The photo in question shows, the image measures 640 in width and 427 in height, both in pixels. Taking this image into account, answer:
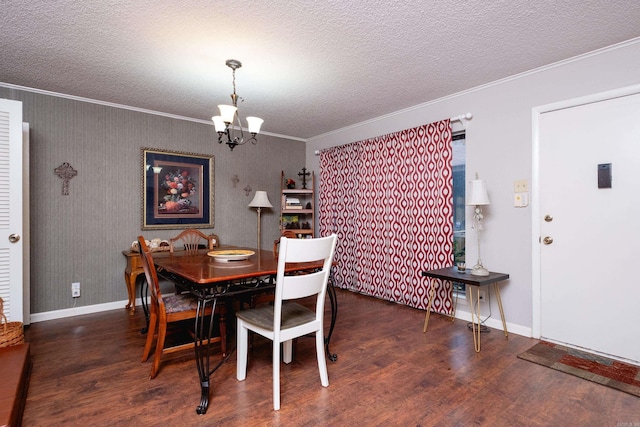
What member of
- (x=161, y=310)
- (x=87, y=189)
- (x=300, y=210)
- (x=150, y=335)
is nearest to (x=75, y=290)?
(x=87, y=189)

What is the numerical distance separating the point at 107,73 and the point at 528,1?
3.31m

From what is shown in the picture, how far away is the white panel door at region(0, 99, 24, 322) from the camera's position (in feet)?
8.87

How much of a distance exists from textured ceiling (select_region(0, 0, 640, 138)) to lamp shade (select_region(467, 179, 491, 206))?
998 mm

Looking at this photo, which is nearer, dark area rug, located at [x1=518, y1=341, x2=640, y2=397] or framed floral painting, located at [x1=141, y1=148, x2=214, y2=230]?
dark area rug, located at [x1=518, y1=341, x2=640, y2=397]

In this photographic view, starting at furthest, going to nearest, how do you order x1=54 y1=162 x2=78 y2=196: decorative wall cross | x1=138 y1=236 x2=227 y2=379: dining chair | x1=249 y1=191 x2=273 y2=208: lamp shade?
x1=249 y1=191 x2=273 y2=208: lamp shade < x1=54 y1=162 x2=78 y2=196: decorative wall cross < x1=138 y1=236 x2=227 y2=379: dining chair

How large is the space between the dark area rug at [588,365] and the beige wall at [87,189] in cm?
409

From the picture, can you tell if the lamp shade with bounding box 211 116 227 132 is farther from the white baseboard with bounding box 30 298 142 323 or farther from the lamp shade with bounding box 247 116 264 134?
the white baseboard with bounding box 30 298 142 323

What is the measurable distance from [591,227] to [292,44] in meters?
2.75

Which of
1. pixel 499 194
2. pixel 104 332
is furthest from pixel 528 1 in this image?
pixel 104 332

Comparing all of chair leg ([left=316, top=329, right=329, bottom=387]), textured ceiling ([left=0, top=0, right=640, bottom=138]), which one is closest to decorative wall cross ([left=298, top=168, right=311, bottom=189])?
textured ceiling ([left=0, top=0, right=640, bottom=138])

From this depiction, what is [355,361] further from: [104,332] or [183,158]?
[183,158]

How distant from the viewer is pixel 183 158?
14.3 feet

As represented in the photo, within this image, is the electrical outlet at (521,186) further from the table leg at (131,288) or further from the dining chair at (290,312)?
the table leg at (131,288)

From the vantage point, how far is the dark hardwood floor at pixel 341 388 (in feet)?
5.89
